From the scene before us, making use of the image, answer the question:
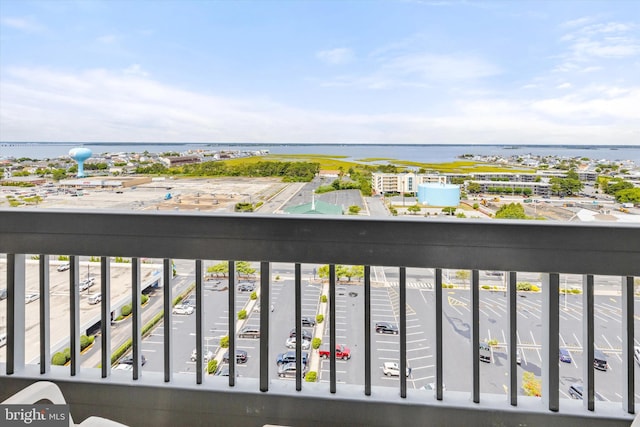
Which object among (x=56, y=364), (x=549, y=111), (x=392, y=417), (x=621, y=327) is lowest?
(x=392, y=417)

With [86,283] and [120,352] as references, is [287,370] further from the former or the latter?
[86,283]

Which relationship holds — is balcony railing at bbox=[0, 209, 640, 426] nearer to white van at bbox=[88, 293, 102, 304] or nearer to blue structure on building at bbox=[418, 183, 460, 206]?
white van at bbox=[88, 293, 102, 304]

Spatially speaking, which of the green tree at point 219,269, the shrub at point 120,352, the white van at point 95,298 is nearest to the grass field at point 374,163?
the green tree at point 219,269

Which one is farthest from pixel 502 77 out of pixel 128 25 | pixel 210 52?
pixel 128 25

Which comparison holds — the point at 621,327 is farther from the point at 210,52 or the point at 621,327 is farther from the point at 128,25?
the point at 128,25

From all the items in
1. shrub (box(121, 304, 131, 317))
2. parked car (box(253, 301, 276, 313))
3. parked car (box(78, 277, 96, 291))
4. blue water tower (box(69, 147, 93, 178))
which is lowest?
shrub (box(121, 304, 131, 317))

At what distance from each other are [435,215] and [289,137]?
0.79 metres

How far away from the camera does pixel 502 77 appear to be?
5.10 feet

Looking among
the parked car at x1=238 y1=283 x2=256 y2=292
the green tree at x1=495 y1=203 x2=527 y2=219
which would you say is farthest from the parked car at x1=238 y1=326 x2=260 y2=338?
the green tree at x1=495 y1=203 x2=527 y2=219

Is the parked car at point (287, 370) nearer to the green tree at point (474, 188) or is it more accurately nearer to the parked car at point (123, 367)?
the parked car at point (123, 367)

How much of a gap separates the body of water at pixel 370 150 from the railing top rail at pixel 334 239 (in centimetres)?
43

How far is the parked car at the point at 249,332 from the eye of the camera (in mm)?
1350

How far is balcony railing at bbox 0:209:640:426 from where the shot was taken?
120cm

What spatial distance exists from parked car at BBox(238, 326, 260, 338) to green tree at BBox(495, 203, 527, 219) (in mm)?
914
